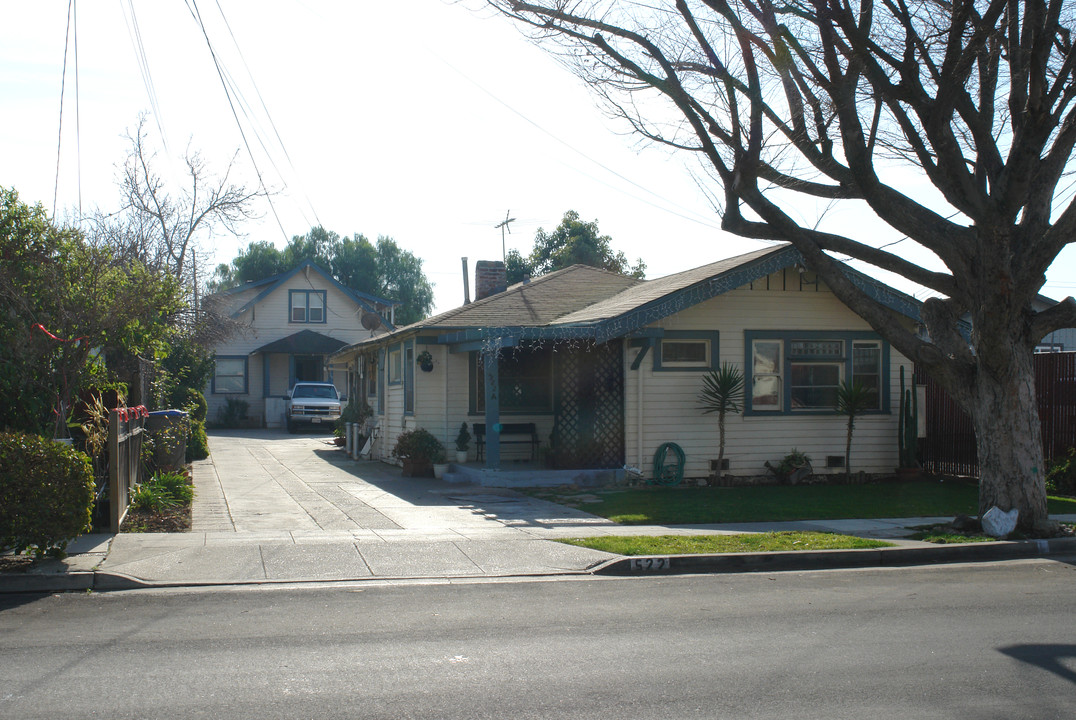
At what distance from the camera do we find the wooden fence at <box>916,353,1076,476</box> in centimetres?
1656

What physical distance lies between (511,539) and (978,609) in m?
5.04

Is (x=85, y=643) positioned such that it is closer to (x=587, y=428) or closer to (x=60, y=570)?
(x=60, y=570)

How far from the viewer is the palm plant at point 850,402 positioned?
56.3 ft

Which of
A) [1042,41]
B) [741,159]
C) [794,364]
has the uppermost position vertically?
[1042,41]

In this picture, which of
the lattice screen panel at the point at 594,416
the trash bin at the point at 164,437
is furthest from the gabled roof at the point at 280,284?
the lattice screen panel at the point at 594,416

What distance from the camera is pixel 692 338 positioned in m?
17.0

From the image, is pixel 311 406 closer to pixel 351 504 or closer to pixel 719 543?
pixel 351 504

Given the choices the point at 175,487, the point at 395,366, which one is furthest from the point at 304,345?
the point at 175,487

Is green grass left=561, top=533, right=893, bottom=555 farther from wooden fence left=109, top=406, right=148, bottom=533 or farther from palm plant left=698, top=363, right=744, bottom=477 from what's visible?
palm plant left=698, top=363, right=744, bottom=477

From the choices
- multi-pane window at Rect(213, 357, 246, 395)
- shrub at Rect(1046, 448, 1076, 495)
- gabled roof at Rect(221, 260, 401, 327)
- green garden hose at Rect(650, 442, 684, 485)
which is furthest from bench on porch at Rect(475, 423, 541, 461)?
multi-pane window at Rect(213, 357, 246, 395)

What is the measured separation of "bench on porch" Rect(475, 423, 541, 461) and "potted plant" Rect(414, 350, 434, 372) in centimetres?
149

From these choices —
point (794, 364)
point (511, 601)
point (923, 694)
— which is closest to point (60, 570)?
point (511, 601)

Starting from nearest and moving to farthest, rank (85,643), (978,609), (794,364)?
(85,643)
(978,609)
(794,364)

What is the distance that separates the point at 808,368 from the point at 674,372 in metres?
2.86
